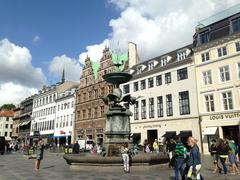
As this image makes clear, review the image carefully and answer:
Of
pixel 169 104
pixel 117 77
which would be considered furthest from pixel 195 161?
pixel 169 104

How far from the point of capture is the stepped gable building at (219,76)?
30.0 meters

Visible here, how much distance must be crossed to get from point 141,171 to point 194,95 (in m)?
22.8

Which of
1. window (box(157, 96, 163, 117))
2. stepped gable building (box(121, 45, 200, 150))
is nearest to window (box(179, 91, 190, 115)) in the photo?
→ stepped gable building (box(121, 45, 200, 150))

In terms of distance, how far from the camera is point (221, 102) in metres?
31.2

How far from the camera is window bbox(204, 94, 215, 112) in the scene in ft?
106

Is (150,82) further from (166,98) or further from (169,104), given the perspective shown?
(169,104)

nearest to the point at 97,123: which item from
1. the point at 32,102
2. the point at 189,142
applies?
the point at 32,102

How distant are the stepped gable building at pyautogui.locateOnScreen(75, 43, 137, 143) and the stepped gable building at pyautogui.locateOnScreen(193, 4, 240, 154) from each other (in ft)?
59.3

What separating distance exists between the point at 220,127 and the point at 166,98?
9.39 meters

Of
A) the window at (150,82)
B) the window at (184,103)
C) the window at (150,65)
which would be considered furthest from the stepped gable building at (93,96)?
the window at (184,103)

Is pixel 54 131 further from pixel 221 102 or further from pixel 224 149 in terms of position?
pixel 224 149

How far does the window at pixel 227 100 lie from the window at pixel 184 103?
507 centimetres

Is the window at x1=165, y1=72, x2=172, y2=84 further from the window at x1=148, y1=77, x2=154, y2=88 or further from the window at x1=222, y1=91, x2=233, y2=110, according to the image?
the window at x1=222, y1=91, x2=233, y2=110

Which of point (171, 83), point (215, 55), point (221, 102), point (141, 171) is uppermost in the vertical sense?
point (215, 55)
